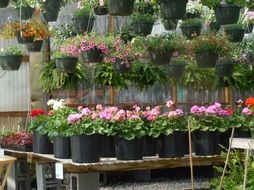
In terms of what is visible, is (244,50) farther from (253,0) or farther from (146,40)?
(253,0)

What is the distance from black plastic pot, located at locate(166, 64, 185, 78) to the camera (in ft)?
23.4

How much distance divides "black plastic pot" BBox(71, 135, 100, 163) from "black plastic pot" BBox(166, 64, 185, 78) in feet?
5.36

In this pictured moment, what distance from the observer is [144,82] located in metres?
7.92

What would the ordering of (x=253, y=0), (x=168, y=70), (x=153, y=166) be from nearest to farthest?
1. (x=253, y=0)
2. (x=153, y=166)
3. (x=168, y=70)

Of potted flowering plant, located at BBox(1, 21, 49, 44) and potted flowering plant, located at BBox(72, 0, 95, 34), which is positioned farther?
potted flowering plant, located at BBox(1, 21, 49, 44)

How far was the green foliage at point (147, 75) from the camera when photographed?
773cm

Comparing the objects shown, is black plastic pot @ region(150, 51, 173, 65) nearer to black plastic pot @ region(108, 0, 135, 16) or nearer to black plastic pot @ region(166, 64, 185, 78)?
black plastic pot @ region(166, 64, 185, 78)

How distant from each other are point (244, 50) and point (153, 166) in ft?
7.45

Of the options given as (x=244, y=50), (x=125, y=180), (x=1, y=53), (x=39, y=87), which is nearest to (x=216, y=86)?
(x=244, y=50)

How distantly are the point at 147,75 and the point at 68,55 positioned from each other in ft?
5.03

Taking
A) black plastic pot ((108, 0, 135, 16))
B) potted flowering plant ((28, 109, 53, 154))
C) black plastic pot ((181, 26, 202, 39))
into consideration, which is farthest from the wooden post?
black plastic pot ((108, 0, 135, 16))

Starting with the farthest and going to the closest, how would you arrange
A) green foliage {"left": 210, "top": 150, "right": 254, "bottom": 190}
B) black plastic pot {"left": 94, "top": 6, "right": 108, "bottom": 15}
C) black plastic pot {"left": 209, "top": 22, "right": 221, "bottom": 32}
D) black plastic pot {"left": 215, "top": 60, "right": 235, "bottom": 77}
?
black plastic pot {"left": 209, "top": 22, "right": 221, "bottom": 32} < black plastic pot {"left": 94, "top": 6, "right": 108, "bottom": 15} < black plastic pot {"left": 215, "top": 60, "right": 235, "bottom": 77} < green foliage {"left": 210, "top": 150, "right": 254, "bottom": 190}

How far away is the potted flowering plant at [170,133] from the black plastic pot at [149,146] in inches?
2.7

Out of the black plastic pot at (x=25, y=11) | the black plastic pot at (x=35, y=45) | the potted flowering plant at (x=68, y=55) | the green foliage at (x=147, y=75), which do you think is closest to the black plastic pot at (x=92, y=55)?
the potted flowering plant at (x=68, y=55)
